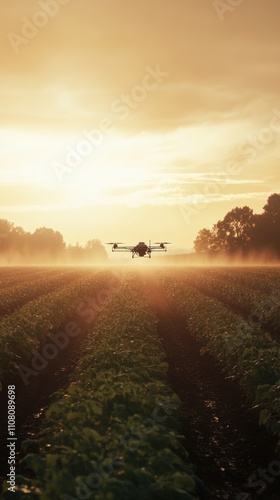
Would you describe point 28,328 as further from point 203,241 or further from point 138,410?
point 203,241

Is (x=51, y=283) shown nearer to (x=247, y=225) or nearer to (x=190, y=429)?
(x=190, y=429)

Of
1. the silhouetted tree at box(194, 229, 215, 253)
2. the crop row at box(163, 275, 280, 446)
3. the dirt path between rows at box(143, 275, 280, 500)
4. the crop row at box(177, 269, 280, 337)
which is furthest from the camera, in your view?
the silhouetted tree at box(194, 229, 215, 253)

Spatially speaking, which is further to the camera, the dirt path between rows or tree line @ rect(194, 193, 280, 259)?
tree line @ rect(194, 193, 280, 259)

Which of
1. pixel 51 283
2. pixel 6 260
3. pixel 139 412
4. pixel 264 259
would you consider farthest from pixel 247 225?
pixel 139 412

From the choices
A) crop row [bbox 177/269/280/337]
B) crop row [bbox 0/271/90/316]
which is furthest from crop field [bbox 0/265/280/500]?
crop row [bbox 0/271/90/316]

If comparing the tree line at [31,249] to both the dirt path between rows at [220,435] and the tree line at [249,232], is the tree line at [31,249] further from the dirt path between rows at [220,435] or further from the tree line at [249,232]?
the dirt path between rows at [220,435]

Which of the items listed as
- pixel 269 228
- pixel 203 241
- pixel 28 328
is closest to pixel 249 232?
pixel 269 228

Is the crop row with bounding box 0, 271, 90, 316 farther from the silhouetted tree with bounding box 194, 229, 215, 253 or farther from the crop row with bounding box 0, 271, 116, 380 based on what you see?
the silhouetted tree with bounding box 194, 229, 215, 253
